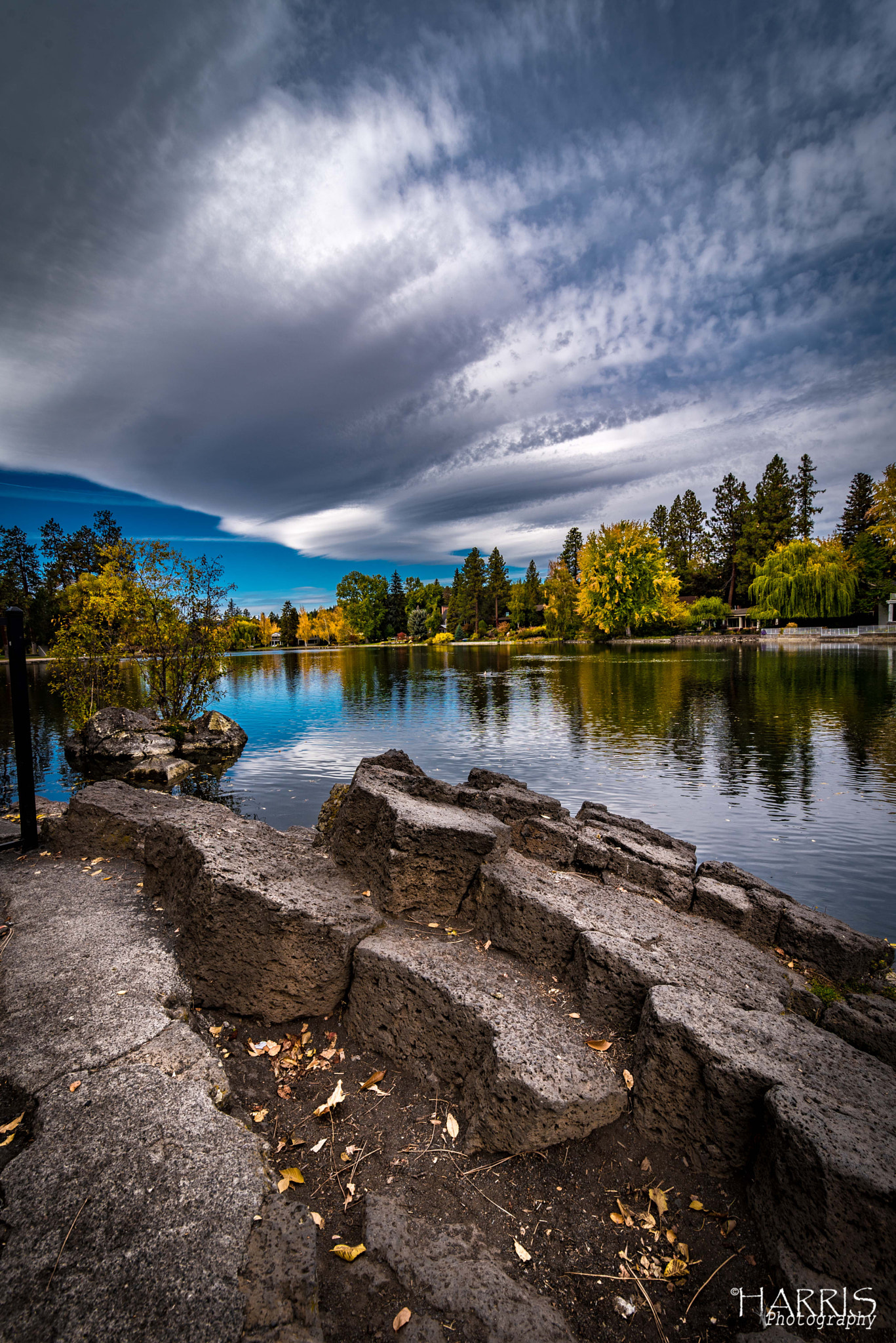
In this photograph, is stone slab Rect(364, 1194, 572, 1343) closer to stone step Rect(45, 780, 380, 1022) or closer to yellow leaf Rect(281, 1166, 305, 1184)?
yellow leaf Rect(281, 1166, 305, 1184)

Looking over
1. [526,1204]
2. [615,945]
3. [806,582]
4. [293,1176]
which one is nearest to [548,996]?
[615,945]

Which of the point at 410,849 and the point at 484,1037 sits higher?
the point at 410,849

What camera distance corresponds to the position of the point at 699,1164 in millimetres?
3326

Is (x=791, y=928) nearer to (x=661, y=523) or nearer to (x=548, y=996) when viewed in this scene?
(x=548, y=996)

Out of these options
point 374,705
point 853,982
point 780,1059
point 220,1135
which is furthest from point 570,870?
point 374,705

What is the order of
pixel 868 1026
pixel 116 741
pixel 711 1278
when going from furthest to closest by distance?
pixel 116 741, pixel 868 1026, pixel 711 1278

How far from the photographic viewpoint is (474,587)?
103 m

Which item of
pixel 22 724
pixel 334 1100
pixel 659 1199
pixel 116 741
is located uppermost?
pixel 22 724

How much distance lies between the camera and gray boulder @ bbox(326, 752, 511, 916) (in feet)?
17.0

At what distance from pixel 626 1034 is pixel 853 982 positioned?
3.53 metres

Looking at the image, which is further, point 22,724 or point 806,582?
point 806,582

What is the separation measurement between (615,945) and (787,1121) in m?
1.52

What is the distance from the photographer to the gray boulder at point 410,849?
5.20 meters

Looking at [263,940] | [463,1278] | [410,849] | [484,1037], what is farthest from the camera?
[410,849]
